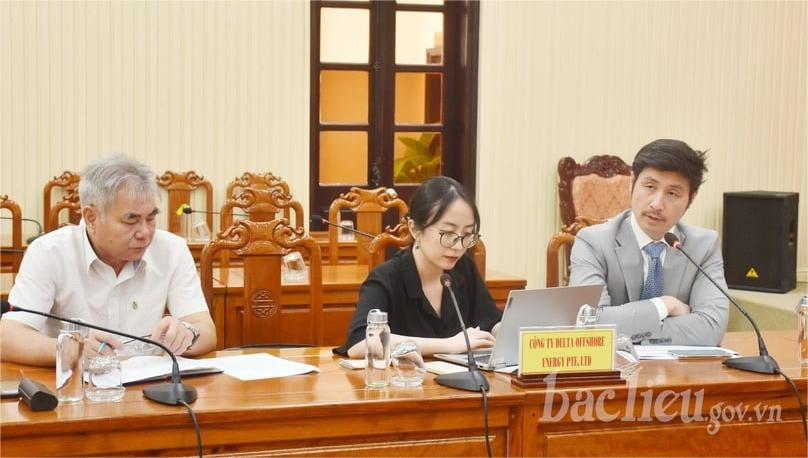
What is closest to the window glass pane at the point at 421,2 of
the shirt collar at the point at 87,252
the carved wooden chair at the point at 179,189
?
the carved wooden chair at the point at 179,189

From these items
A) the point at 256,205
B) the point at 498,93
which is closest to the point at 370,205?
the point at 256,205

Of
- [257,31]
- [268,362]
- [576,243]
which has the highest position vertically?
[257,31]

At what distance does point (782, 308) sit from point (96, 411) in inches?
185

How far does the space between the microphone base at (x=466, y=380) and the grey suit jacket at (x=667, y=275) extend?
72cm

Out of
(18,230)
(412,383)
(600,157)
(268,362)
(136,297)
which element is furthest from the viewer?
(600,157)

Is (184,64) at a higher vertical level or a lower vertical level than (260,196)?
higher

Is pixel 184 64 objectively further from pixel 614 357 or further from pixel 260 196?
pixel 614 357

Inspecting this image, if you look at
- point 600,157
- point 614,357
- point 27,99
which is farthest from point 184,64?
point 614,357

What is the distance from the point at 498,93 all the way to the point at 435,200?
3.95 metres

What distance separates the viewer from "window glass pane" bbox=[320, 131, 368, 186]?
6473mm

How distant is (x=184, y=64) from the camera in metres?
6.05

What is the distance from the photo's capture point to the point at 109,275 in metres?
2.51

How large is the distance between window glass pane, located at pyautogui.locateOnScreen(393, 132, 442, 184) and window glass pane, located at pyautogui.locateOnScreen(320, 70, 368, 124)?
11.4 inches

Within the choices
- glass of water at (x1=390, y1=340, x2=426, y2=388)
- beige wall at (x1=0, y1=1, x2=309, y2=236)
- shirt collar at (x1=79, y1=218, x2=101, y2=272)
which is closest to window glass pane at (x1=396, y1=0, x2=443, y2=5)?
beige wall at (x1=0, y1=1, x2=309, y2=236)
